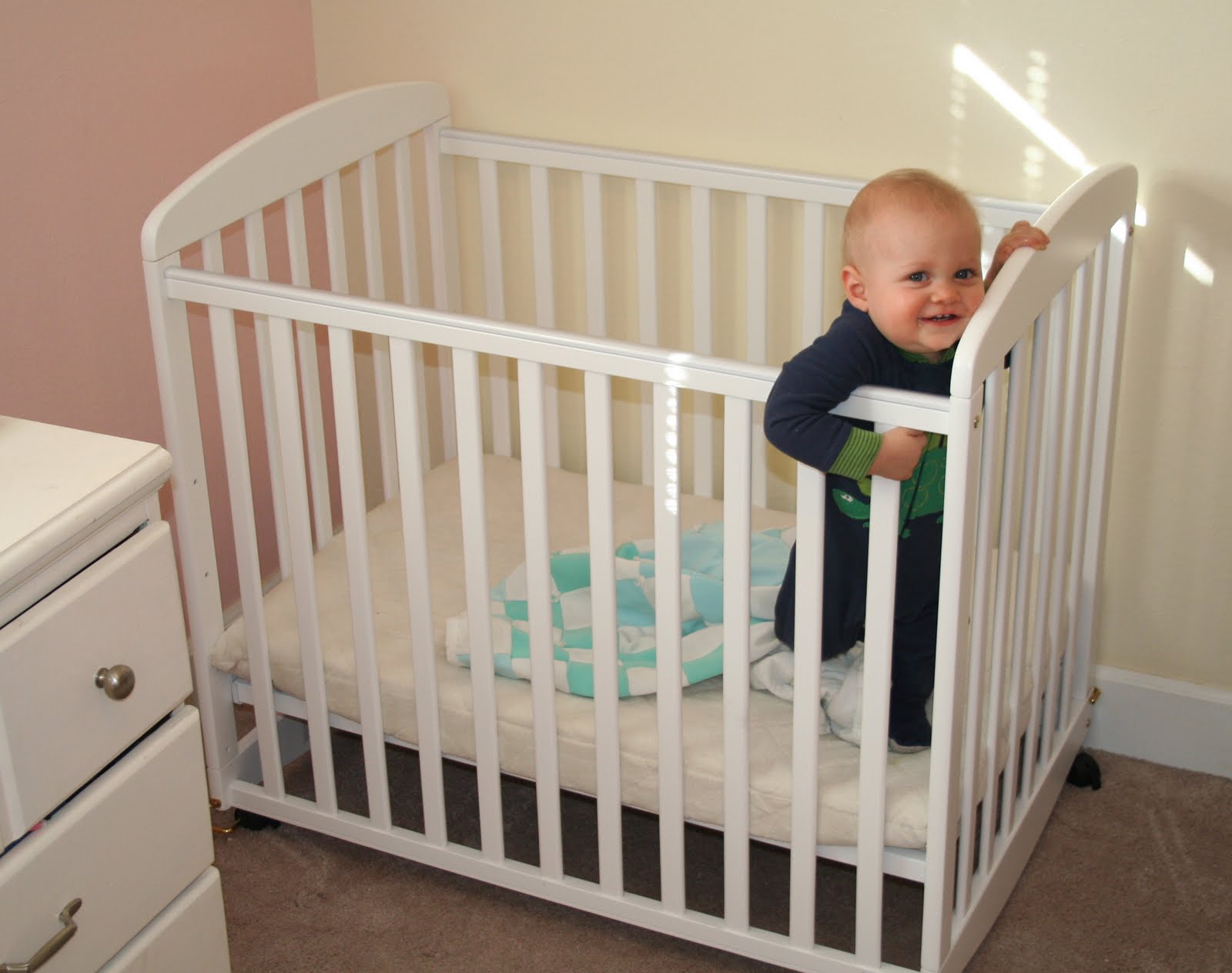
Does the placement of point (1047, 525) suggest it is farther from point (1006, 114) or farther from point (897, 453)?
point (1006, 114)

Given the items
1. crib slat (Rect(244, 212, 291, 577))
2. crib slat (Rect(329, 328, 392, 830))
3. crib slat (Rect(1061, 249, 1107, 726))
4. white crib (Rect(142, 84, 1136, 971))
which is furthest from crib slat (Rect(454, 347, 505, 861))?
crib slat (Rect(1061, 249, 1107, 726))

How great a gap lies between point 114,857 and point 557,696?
0.66 meters

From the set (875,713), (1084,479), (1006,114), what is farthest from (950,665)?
(1006,114)

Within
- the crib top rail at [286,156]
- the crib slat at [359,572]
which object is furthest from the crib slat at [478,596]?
the crib top rail at [286,156]

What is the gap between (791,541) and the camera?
1.99 meters

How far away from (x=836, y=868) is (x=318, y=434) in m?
0.89

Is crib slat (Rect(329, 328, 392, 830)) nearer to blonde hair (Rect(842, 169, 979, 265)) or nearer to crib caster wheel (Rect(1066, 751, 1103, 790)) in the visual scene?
blonde hair (Rect(842, 169, 979, 265))

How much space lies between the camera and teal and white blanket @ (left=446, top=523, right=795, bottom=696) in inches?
70.2

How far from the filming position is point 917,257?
1.46 m

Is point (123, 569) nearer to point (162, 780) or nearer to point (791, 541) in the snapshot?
point (162, 780)

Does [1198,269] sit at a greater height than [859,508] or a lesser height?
greater

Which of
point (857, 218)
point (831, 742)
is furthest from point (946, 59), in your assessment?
point (831, 742)

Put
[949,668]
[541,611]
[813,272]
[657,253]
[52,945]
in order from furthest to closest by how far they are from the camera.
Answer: [657,253] < [813,272] < [541,611] < [949,668] < [52,945]

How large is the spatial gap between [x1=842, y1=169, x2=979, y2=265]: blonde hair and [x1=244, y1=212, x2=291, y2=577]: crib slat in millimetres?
721
